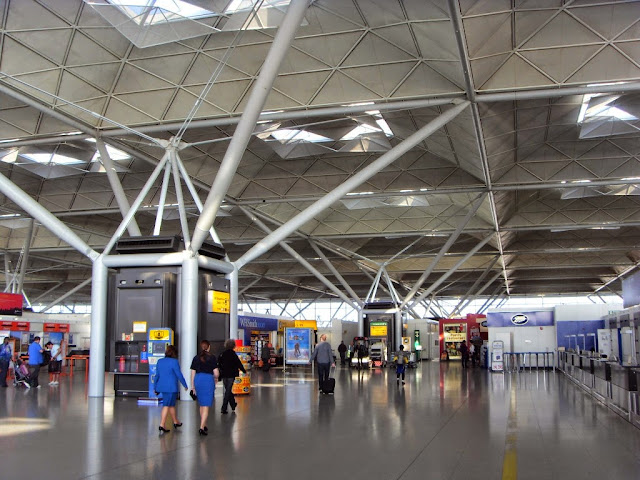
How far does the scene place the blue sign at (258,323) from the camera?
40.3m

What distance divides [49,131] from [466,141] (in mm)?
15465

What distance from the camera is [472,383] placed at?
26.2 metres

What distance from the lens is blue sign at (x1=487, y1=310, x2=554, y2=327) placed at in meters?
38.2

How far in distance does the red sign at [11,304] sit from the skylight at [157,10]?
24.3 metres

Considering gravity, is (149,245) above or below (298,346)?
above

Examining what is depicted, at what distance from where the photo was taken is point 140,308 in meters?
19.2

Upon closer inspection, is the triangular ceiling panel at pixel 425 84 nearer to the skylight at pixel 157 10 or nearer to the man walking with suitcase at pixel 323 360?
the skylight at pixel 157 10

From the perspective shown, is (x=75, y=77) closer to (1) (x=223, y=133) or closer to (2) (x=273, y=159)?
(1) (x=223, y=133)

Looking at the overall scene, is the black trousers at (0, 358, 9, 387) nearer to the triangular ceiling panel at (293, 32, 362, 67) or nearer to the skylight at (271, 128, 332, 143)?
the skylight at (271, 128, 332, 143)

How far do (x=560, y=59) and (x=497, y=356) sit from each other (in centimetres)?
1914

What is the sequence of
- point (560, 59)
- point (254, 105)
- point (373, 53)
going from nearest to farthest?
point (254, 105), point (560, 59), point (373, 53)

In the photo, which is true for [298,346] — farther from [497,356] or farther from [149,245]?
[149,245]

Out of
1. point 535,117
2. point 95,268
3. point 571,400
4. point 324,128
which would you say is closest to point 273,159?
point 324,128

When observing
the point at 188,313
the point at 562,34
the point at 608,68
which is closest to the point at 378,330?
the point at 608,68
